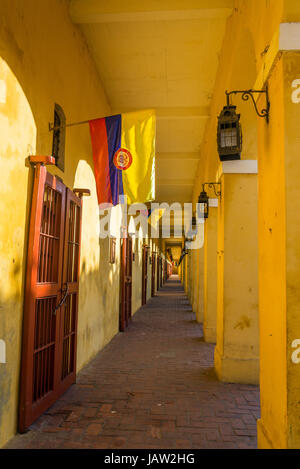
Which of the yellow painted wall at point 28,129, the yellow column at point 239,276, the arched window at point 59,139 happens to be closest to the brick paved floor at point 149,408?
the yellow column at point 239,276

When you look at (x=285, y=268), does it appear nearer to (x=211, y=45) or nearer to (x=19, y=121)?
(x=19, y=121)

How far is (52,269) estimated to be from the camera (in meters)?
4.66

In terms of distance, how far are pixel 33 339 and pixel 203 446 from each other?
79.4 inches

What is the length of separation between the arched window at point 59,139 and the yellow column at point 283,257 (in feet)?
9.71

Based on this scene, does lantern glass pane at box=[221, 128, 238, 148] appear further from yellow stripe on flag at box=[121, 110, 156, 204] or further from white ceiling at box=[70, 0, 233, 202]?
white ceiling at box=[70, 0, 233, 202]

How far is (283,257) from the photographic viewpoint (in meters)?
2.85

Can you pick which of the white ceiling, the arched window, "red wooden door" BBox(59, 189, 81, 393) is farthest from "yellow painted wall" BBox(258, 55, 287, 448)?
the white ceiling

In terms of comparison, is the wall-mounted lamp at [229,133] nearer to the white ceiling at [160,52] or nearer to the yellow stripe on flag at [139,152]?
the yellow stripe on flag at [139,152]

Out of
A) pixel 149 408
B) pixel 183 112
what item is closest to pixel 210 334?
pixel 149 408

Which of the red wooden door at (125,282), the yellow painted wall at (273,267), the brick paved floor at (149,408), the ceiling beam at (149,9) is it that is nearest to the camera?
the yellow painted wall at (273,267)

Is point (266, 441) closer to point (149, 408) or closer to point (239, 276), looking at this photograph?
point (149, 408)

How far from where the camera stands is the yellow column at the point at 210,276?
8375mm

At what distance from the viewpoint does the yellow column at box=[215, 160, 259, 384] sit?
5793mm

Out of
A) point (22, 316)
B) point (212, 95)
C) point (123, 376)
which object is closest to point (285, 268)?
point (22, 316)
